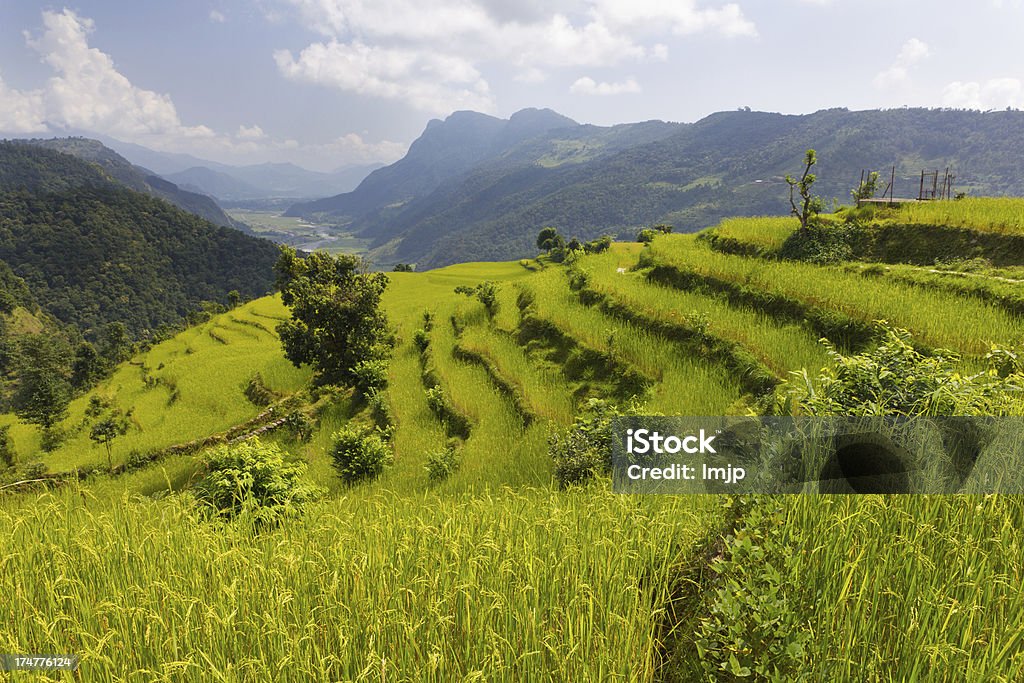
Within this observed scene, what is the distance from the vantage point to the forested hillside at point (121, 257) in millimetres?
142250

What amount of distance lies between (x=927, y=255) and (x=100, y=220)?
232m

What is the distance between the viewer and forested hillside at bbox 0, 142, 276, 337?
142m

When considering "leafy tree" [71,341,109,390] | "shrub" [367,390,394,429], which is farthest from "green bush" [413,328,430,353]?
"leafy tree" [71,341,109,390]

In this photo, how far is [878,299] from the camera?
11297 mm

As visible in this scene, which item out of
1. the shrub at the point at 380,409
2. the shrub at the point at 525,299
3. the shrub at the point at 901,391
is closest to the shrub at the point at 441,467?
the shrub at the point at 380,409

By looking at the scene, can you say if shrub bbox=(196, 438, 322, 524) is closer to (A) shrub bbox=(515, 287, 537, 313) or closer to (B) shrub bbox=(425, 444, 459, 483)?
(B) shrub bbox=(425, 444, 459, 483)

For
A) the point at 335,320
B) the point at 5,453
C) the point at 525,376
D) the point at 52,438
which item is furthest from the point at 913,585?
the point at 52,438

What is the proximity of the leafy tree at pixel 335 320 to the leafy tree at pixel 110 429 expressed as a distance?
42.9ft

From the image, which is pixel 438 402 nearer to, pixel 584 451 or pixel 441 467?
pixel 441 467

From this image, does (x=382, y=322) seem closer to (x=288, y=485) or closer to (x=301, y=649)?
(x=288, y=485)

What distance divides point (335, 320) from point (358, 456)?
10588 millimetres

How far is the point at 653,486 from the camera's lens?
5.02m

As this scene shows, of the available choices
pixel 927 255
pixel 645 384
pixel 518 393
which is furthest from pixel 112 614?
pixel 927 255
